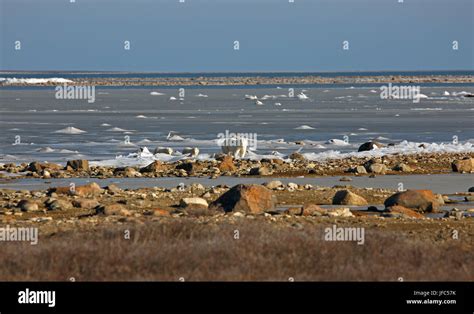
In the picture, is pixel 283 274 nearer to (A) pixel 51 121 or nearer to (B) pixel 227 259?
(B) pixel 227 259

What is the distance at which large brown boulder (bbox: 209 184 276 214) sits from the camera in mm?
16625

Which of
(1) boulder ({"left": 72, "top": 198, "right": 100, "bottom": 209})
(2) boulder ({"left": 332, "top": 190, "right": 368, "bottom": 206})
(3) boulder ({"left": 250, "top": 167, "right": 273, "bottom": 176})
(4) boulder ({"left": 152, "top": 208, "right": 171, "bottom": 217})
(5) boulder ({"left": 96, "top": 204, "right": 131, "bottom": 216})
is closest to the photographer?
(4) boulder ({"left": 152, "top": 208, "right": 171, "bottom": 217})

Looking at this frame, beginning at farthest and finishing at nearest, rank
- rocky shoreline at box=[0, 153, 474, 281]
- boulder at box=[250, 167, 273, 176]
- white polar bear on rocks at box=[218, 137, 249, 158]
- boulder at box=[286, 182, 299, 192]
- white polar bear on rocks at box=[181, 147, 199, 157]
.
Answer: white polar bear on rocks at box=[181, 147, 199, 157] < white polar bear on rocks at box=[218, 137, 249, 158] < boulder at box=[250, 167, 273, 176] < boulder at box=[286, 182, 299, 192] < rocky shoreline at box=[0, 153, 474, 281]

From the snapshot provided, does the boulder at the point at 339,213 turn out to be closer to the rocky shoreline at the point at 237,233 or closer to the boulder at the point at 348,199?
the rocky shoreline at the point at 237,233

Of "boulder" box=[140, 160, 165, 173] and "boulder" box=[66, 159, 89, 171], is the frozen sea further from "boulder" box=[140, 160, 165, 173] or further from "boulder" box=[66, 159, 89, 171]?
"boulder" box=[140, 160, 165, 173]

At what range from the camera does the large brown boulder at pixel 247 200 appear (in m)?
16.6

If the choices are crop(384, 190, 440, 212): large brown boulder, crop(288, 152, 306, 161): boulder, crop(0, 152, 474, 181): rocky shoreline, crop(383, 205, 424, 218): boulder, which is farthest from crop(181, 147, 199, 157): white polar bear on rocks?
crop(383, 205, 424, 218): boulder

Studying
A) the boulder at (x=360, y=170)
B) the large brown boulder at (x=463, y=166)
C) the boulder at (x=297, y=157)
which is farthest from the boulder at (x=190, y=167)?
the large brown boulder at (x=463, y=166)

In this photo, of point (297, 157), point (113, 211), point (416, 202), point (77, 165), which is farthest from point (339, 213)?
point (297, 157)

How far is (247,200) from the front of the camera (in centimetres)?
1672

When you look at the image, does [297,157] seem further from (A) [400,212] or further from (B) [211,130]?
(B) [211,130]
